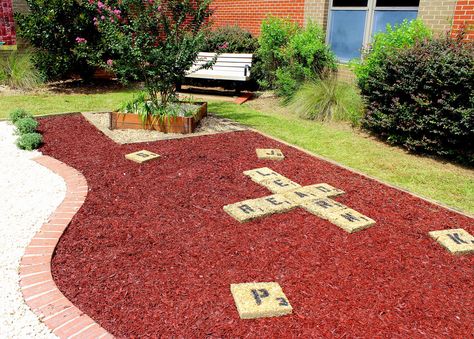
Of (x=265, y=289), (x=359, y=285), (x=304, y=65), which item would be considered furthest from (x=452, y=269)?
(x=304, y=65)

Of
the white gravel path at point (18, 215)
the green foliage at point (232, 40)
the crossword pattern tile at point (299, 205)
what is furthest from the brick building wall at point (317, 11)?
the white gravel path at point (18, 215)

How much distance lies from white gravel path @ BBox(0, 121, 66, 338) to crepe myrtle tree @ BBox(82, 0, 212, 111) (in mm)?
2114

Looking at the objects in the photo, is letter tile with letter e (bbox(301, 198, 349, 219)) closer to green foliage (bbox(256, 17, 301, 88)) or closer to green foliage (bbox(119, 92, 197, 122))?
green foliage (bbox(119, 92, 197, 122))

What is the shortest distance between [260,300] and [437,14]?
22.7 feet

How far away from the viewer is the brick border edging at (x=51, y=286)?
2.42 metres

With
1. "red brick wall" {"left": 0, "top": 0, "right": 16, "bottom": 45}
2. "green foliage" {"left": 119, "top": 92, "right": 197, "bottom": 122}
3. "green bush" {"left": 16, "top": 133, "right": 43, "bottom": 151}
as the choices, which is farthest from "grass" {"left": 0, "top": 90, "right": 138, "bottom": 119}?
"red brick wall" {"left": 0, "top": 0, "right": 16, "bottom": 45}

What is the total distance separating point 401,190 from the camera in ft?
15.5

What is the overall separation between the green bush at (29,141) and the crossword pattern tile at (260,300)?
13.9ft

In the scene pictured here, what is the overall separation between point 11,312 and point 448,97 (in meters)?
5.57

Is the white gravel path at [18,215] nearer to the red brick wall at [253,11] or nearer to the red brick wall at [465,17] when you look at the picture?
the red brick wall at [465,17]

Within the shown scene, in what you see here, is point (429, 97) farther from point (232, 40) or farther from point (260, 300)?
point (232, 40)

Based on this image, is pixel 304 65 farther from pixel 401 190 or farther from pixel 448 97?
pixel 401 190

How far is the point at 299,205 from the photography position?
4.07 meters

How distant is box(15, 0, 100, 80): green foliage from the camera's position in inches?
391
